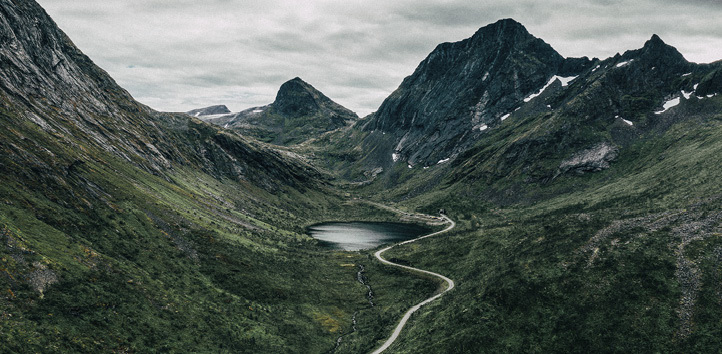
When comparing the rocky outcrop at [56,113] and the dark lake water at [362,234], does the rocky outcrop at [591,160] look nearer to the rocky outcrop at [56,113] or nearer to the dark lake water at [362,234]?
the dark lake water at [362,234]

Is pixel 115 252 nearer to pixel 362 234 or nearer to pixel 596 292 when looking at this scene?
pixel 596 292

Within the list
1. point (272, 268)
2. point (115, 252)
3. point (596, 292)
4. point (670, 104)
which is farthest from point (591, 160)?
point (115, 252)

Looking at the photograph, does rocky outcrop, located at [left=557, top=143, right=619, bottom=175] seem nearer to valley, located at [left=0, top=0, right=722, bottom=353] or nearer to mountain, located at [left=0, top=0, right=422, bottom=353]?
valley, located at [left=0, top=0, right=722, bottom=353]

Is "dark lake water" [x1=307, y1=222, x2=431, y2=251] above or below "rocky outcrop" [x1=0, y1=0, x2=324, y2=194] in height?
below

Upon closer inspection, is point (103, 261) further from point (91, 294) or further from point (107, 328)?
point (107, 328)

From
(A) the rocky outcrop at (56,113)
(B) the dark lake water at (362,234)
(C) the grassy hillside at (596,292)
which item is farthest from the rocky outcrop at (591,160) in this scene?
(A) the rocky outcrop at (56,113)

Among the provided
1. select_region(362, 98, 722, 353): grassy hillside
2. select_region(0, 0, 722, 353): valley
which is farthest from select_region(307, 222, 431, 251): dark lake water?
select_region(362, 98, 722, 353): grassy hillside

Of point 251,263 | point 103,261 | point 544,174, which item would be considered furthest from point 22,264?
point 544,174
